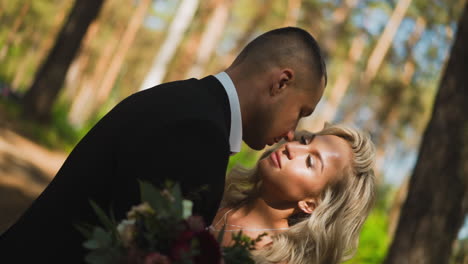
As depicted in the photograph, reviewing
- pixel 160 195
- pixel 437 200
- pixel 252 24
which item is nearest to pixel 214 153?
pixel 160 195

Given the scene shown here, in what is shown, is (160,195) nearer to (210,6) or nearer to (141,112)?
(141,112)

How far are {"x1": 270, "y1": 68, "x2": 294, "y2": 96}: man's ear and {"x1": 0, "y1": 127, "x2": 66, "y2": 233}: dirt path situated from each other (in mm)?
5473

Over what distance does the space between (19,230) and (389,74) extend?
3673 cm

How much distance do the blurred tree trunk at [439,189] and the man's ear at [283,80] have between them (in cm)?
503

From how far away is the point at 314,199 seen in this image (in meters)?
4.26

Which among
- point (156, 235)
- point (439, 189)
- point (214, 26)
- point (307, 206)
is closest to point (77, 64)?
point (214, 26)

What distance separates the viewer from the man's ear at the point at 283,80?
2.89 metres

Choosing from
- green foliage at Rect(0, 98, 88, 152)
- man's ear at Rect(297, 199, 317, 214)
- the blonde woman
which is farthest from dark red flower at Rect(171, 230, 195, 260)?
green foliage at Rect(0, 98, 88, 152)

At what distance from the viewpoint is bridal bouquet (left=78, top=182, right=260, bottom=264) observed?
2.10 meters

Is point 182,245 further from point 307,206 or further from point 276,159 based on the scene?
point 307,206

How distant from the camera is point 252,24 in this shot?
31.1 m

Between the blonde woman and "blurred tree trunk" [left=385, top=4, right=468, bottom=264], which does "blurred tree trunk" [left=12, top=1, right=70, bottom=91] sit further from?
the blonde woman

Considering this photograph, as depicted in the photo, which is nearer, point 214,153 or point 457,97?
point 214,153

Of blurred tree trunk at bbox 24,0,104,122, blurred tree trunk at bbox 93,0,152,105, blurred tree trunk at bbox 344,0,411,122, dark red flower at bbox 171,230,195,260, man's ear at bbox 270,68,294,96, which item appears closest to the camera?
dark red flower at bbox 171,230,195,260
